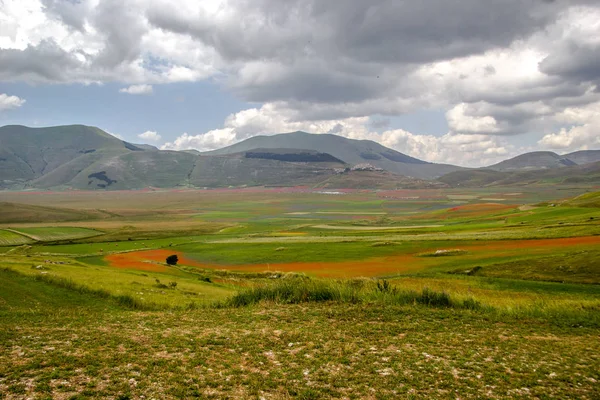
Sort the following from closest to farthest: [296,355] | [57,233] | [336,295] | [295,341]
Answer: [296,355] < [295,341] < [336,295] < [57,233]

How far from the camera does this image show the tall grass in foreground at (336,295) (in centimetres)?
1856

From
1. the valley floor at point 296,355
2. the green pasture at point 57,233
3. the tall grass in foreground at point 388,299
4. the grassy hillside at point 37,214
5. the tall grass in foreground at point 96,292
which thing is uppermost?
the valley floor at point 296,355

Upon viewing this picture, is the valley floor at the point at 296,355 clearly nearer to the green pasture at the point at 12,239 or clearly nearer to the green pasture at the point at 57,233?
the green pasture at the point at 12,239

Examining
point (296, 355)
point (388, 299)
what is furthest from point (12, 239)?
point (296, 355)

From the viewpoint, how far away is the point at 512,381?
32.2 feet

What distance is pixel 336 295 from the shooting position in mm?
19188

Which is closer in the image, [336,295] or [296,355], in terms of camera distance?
[296,355]

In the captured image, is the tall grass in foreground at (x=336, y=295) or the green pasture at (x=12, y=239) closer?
the tall grass in foreground at (x=336, y=295)

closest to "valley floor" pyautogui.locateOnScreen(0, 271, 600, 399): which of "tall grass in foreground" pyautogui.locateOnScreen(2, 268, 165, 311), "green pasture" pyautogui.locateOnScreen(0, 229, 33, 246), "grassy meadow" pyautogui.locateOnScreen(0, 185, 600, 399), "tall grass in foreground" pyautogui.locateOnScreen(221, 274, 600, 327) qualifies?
"grassy meadow" pyautogui.locateOnScreen(0, 185, 600, 399)

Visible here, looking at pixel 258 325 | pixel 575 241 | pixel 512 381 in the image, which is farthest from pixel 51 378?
pixel 575 241

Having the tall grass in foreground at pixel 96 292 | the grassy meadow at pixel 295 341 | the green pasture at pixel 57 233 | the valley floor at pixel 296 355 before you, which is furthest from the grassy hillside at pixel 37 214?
the valley floor at pixel 296 355

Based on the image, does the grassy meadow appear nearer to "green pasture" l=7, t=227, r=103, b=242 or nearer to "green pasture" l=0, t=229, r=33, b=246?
"green pasture" l=0, t=229, r=33, b=246

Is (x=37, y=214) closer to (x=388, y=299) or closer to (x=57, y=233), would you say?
(x=57, y=233)

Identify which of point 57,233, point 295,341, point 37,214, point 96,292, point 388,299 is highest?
point 295,341
